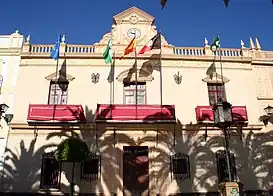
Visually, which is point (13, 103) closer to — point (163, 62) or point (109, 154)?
point (109, 154)

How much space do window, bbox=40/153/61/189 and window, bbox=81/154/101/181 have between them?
123 centimetres

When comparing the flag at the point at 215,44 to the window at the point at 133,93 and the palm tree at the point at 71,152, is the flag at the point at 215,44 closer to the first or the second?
the window at the point at 133,93

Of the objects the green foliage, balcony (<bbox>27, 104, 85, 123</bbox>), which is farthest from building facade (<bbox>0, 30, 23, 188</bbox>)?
the green foliage

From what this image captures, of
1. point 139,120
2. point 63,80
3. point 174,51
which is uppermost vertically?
point 174,51

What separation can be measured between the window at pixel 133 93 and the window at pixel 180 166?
3.62 m

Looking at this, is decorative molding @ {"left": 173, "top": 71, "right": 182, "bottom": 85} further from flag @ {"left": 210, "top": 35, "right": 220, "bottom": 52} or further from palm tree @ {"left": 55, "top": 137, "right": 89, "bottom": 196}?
palm tree @ {"left": 55, "top": 137, "right": 89, "bottom": 196}

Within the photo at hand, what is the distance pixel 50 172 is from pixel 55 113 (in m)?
2.98

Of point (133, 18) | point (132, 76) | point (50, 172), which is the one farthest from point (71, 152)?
point (133, 18)

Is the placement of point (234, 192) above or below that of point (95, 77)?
below

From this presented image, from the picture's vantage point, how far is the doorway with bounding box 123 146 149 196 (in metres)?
14.3

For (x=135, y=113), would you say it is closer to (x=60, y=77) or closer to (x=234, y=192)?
(x=60, y=77)

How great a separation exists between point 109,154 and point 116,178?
1254 mm

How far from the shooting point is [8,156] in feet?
46.9

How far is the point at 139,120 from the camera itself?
47.3ft
